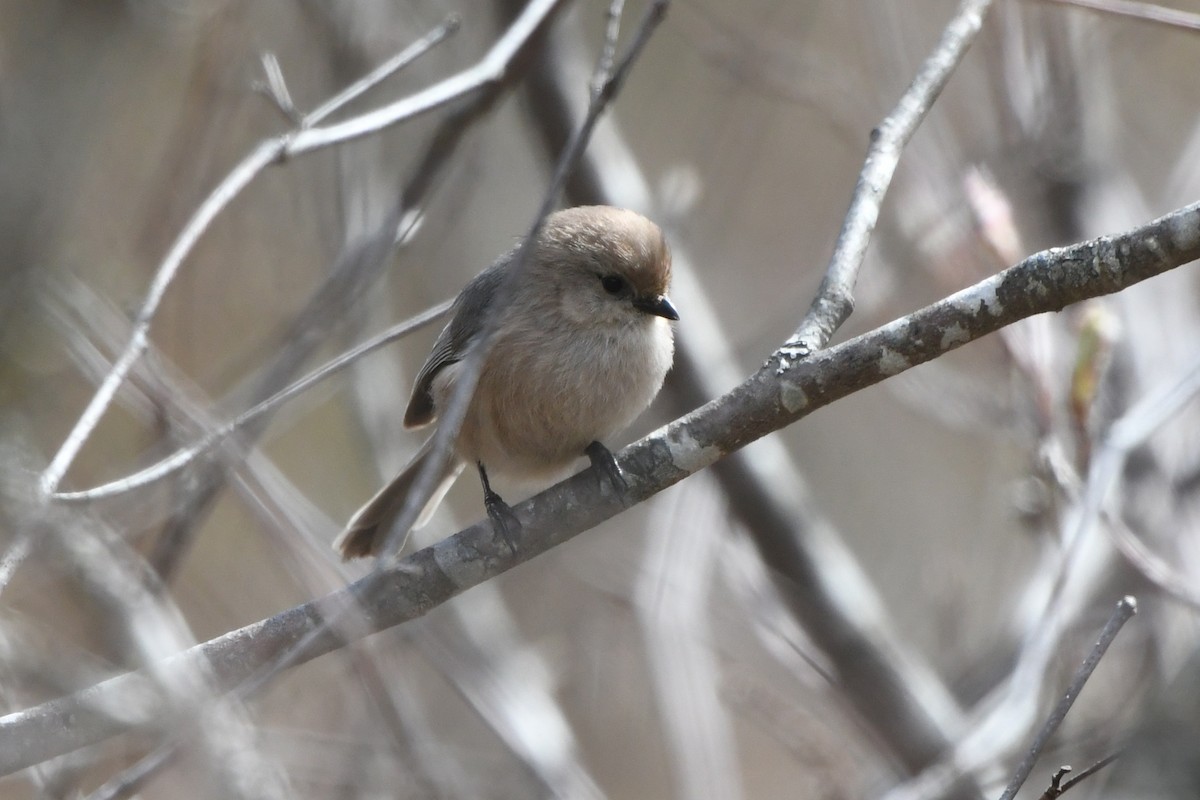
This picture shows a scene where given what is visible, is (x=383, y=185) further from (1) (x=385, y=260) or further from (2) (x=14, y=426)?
(2) (x=14, y=426)

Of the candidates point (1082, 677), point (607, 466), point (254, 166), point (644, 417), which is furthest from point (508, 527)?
point (644, 417)

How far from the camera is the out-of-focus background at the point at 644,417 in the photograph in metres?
2.01

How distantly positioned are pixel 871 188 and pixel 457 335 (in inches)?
57.6

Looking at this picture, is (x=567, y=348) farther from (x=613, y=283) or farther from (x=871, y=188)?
(x=871, y=188)

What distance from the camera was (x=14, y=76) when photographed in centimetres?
164

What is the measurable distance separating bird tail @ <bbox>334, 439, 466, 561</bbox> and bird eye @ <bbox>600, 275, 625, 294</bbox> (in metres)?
0.80

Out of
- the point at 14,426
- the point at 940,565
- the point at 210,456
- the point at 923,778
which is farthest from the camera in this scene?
the point at 940,565

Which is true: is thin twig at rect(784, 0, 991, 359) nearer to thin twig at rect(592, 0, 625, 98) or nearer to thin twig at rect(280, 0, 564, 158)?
thin twig at rect(592, 0, 625, 98)

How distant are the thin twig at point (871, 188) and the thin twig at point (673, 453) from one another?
133 millimetres

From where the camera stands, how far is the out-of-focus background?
2.01 m

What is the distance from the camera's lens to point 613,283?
338 cm

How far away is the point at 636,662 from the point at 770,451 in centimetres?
170

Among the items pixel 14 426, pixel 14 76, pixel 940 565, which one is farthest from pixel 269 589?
pixel 14 76

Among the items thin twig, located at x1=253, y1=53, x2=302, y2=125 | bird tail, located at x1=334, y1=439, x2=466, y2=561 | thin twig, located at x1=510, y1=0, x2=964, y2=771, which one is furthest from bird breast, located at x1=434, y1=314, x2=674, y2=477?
thin twig, located at x1=253, y1=53, x2=302, y2=125
